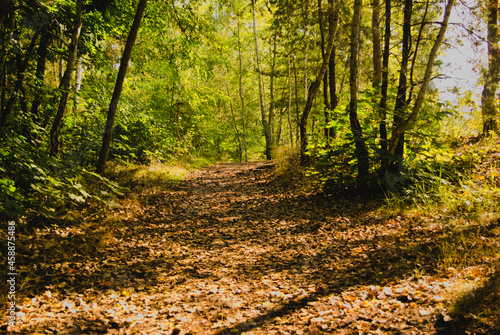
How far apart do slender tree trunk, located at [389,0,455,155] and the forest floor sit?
1.82 meters

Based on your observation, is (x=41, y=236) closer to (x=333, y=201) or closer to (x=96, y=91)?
(x=96, y=91)

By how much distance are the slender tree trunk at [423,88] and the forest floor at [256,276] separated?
71.5 inches

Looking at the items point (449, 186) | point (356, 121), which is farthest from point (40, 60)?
point (449, 186)

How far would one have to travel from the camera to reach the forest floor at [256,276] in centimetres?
291

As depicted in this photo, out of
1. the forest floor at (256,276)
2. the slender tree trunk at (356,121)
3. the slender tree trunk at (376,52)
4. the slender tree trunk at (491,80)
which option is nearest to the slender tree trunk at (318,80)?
the slender tree trunk at (376,52)

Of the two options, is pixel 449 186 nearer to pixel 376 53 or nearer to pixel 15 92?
pixel 376 53

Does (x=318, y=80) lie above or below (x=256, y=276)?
above

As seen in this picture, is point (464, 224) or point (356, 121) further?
point (356, 121)

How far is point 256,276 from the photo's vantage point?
4.29 meters

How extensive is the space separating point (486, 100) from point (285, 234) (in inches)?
352

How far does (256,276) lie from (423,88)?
17.0ft

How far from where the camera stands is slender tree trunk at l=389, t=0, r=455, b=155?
561 centimetres

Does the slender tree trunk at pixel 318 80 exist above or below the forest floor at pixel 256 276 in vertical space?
above

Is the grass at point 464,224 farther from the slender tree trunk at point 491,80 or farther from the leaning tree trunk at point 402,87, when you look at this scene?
the slender tree trunk at point 491,80
